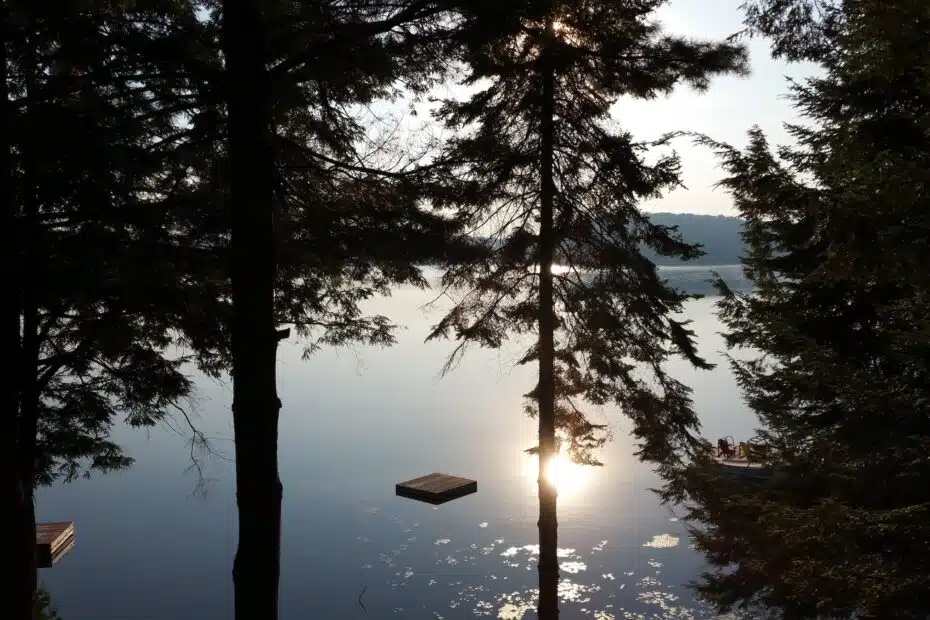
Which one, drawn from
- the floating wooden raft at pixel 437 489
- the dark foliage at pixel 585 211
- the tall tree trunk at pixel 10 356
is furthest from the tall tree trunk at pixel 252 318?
the floating wooden raft at pixel 437 489

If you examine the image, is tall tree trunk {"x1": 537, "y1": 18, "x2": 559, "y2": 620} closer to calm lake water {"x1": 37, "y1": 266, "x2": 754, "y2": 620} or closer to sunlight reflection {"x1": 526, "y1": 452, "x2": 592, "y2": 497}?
calm lake water {"x1": 37, "y1": 266, "x2": 754, "y2": 620}

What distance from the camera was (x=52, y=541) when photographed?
18953 millimetres

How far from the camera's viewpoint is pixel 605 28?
10117 millimetres

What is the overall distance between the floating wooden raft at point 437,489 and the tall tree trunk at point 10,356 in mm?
15540

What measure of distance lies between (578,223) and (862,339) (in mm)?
4133

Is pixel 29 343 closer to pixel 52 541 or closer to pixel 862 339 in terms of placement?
pixel 862 339

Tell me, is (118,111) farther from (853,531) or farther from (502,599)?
(502,599)

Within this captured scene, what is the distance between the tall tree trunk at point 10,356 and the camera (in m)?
6.88

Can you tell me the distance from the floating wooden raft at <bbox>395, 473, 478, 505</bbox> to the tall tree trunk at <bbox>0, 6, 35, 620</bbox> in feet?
51.0

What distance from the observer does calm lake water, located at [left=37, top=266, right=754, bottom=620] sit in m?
19.1

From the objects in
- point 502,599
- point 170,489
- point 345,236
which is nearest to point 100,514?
point 170,489

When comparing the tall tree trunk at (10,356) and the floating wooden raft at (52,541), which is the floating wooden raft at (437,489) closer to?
the floating wooden raft at (52,541)

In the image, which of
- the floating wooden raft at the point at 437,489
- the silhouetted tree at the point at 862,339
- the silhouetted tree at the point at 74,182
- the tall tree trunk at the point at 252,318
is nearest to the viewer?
the silhouetted tree at the point at 862,339

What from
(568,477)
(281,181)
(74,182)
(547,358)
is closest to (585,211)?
(547,358)
